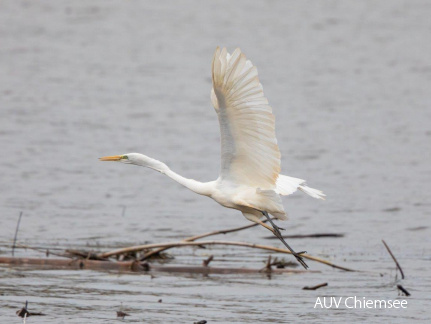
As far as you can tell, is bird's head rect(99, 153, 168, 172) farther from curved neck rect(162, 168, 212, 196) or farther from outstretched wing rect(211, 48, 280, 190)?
outstretched wing rect(211, 48, 280, 190)

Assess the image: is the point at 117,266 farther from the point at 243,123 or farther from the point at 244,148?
the point at 243,123

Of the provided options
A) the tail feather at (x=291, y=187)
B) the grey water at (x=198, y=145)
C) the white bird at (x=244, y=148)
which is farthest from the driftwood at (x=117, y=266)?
the tail feather at (x=291, y=187)

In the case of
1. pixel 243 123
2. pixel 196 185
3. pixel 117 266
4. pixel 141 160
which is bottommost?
pixel 117 266

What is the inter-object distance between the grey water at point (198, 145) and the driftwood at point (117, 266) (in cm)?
17

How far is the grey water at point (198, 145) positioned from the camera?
28.0ft

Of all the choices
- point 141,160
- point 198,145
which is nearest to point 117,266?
point 141,160

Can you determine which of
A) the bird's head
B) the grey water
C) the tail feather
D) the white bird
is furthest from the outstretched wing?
the grey water

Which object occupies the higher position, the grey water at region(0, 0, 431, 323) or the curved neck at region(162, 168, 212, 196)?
the grey water at region(0, 0, 431, 323)

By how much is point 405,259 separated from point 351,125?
27.6 ft

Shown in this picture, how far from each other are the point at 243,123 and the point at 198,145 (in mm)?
10288

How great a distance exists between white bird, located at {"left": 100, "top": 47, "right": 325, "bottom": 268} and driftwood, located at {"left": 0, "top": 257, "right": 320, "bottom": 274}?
1326mm

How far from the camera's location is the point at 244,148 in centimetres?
752

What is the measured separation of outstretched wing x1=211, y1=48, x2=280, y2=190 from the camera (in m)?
6.93

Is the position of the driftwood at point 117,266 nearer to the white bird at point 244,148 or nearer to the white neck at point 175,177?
the white bird at point 244,148
